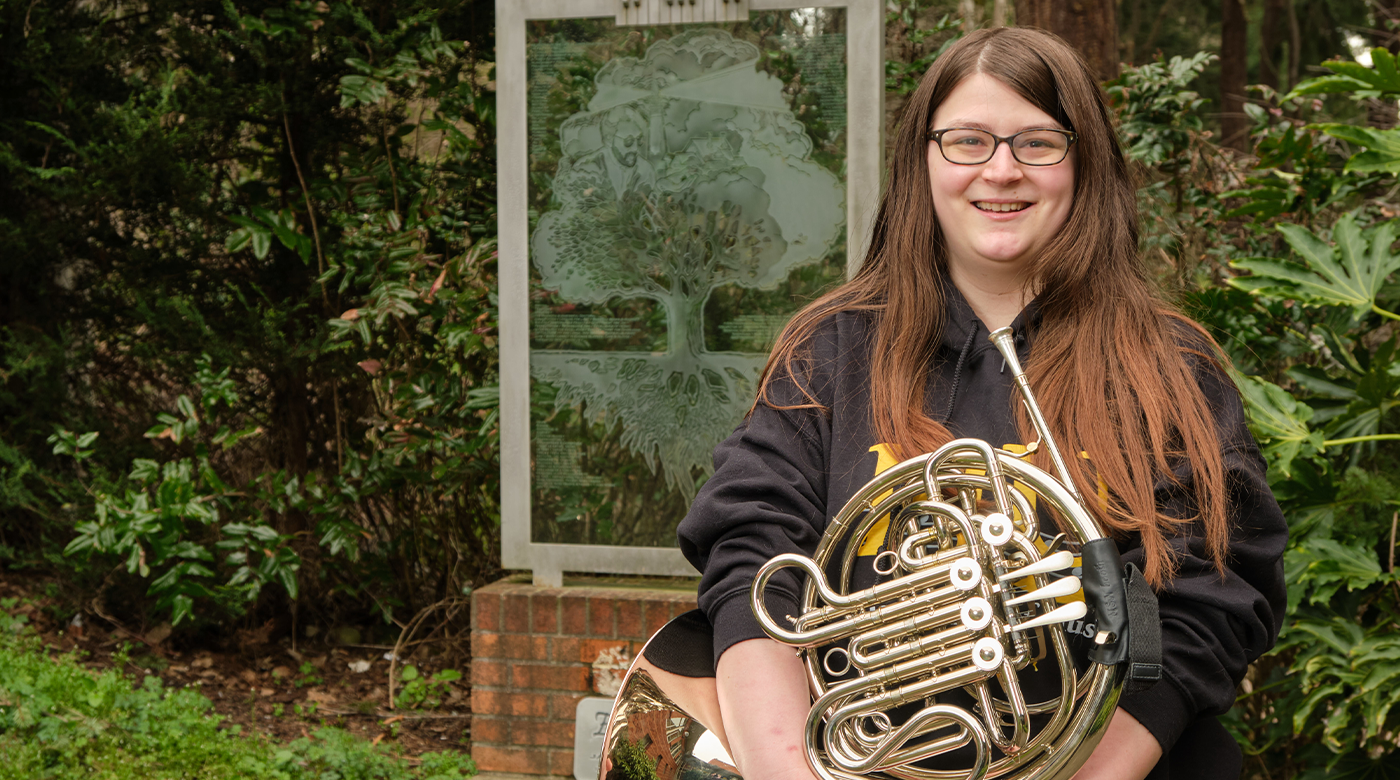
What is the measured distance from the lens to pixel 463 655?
4559 mm

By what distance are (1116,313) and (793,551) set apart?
56 centimetres

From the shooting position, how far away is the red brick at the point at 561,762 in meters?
3.62

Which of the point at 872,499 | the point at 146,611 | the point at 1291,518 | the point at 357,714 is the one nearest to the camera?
the point at 872,499

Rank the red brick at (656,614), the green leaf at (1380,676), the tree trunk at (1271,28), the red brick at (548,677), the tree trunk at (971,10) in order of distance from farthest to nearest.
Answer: the tree trunk at (1271,28)
the tree trunk at (971,10)
the red brick at (548,677)
the red brick at (656,614)
the green leaf at (1380,676)

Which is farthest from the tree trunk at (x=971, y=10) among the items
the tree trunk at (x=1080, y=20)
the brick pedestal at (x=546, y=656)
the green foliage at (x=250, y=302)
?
the brick pedestal at (x=546, y=656)

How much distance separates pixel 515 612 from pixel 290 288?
1.68 meters

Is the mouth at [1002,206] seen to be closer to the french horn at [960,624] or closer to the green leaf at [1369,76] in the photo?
the french horn at [960,624]

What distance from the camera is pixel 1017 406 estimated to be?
1.67 meters

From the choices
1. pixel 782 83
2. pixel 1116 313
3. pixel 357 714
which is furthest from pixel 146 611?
pixel 1116 313

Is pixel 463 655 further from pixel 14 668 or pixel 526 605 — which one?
pixel 14 668

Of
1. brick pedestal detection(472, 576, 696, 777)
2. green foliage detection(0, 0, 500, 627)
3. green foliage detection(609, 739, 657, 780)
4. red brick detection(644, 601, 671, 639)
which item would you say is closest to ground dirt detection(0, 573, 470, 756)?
green foliage detection(0, 0, 500, 627)

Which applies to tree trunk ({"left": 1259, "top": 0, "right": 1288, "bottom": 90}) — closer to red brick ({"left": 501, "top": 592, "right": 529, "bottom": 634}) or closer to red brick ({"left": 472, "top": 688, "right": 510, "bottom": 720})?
red brick ({"left": 501, "top": 592, "right": 529, "bottom": 634})

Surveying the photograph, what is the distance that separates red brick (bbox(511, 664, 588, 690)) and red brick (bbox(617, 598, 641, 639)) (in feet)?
0.58

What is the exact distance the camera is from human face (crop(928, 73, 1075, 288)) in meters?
1.65
